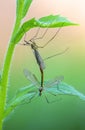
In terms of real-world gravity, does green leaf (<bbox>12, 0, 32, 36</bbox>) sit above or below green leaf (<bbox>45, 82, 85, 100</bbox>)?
above

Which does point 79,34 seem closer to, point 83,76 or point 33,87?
point 83,76

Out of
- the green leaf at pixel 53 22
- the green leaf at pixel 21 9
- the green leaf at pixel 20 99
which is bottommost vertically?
the green leaf at pixel 20 99

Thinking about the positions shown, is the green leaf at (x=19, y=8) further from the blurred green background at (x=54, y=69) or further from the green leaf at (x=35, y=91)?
the blurred green background at (x=54, y=69)

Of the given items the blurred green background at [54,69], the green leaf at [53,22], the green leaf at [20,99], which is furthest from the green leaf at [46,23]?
the blurred green background at [54,69]

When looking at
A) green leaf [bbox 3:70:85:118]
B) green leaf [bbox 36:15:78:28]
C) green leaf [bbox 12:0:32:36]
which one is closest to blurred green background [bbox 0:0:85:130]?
green leaf [bbox 3:70:85:118]

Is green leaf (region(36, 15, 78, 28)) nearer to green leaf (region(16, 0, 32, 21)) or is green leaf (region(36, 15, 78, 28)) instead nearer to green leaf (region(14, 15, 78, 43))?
green leaf (region(14, 15, 78, 43))

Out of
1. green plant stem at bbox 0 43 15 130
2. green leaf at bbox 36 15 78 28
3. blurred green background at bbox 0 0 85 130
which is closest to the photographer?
green leaf at bbox 36 15 78 28

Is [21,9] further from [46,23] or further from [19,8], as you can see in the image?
[46,23]

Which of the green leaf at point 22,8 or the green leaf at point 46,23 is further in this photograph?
the green leaf at point 22,8
